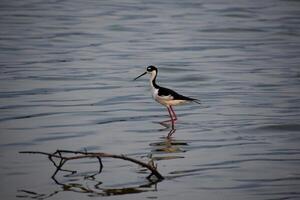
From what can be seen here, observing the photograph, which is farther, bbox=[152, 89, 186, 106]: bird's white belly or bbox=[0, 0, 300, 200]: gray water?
bbox=[152, 89, 186, 106]: bird's white belly

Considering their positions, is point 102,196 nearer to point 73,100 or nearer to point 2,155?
point 2,155

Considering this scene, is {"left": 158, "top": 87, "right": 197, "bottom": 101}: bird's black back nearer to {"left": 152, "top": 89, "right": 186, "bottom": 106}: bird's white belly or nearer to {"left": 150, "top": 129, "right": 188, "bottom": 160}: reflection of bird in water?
{"left": 152, "top": 89, "right": 186, "bottom": 106}: bird's white belly

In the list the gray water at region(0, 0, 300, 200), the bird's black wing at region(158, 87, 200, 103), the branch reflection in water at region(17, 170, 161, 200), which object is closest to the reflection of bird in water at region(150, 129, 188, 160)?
the gray water at region(0, 0, 300, 200)

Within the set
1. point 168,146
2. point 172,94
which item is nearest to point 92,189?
point 168,146

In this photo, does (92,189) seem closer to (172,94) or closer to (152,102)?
(172,94)

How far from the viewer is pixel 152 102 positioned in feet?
59.0

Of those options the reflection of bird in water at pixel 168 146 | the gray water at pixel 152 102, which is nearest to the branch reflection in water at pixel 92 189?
the gray water at pixel 152 102

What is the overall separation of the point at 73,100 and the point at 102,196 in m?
8.24

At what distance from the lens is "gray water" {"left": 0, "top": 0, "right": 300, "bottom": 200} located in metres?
10.7

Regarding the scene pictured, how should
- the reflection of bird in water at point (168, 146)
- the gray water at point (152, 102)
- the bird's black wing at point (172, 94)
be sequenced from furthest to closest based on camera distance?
the bird's black wing at point (172, 94) < the reflection of bird in water at point (168, 146) < the gray water at point (152, 102)

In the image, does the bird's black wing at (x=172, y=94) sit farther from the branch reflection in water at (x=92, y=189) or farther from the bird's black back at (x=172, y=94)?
the branch reflection in water at (x=92, y=189)

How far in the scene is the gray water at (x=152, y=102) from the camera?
10.7m

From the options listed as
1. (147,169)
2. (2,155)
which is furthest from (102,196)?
(2,155)

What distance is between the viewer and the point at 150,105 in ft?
57.7
